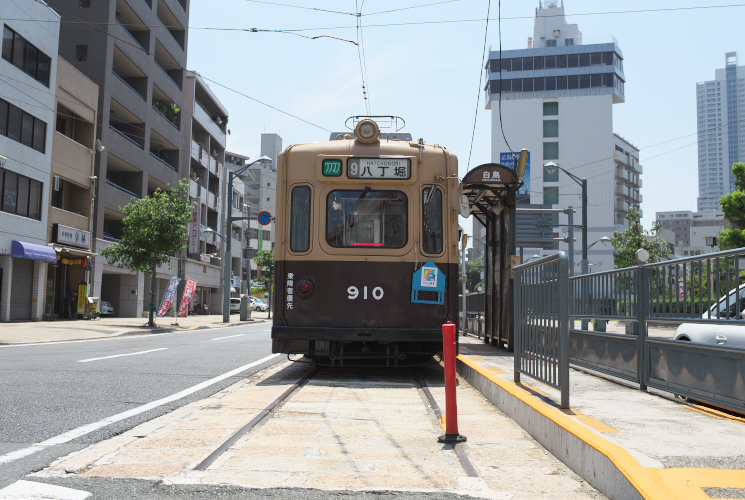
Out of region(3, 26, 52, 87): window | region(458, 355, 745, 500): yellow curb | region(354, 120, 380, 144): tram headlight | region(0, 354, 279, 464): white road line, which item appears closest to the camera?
region(458, 355, 745, 500): yellow curb

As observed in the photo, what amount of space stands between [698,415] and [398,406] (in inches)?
118

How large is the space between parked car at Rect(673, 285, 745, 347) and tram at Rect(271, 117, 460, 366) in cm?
330

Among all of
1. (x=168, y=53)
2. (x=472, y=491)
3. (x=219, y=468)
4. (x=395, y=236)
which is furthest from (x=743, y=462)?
(x=168, y=53)

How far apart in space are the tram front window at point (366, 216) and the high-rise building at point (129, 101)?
25.9 meters

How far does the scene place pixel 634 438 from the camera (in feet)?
14.8

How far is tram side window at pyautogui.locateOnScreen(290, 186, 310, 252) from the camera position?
9578 mm

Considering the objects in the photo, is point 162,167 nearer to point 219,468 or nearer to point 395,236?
point 395,236

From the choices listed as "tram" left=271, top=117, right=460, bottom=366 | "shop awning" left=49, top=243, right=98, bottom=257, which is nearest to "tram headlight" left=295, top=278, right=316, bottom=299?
"tram" left=271, top=117, right=460, bottom=366

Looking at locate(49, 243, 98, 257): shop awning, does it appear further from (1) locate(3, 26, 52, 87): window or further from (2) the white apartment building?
(1) locate(3, 26, 52, 87): window

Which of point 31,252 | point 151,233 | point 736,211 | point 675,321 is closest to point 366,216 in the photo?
point 675,321

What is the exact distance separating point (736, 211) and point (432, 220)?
86.8 ft

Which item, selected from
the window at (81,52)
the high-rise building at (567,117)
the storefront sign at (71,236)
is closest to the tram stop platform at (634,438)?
the storefront sign at (71,236)

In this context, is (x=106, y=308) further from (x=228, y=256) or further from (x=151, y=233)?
(x=151, y=233)

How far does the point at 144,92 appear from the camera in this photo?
42062mm
